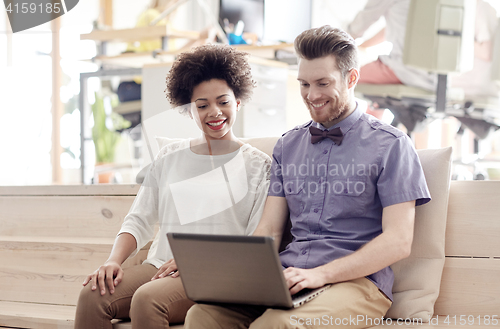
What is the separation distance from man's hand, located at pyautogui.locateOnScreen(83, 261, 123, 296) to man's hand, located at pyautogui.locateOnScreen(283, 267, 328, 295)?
17.4 inches

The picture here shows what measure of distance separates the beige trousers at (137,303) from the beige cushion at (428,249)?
0.50 m

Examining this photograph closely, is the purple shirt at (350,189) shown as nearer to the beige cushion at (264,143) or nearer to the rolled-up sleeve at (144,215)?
the beige cushion at (264,143)

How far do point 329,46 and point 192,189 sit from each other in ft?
1.61

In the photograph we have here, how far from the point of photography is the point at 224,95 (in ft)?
4.56

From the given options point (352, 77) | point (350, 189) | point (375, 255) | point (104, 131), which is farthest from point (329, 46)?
point (104, 131)

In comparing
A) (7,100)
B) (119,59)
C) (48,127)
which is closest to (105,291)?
(119,59)

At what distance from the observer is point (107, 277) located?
1248 mm

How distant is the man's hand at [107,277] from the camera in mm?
1235

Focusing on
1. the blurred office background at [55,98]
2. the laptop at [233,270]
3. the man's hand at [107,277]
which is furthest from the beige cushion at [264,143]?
the blurred office background at [55,98]

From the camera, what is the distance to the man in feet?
3.51

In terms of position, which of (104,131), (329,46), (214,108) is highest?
(329,46)

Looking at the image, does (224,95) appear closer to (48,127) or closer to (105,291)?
(105,291)

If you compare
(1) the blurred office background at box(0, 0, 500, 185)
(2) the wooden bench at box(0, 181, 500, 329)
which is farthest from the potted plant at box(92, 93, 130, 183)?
(2) the wooden bench at box(0, 181, 500, 329)

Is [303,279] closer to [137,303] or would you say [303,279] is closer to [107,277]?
[137,303]
